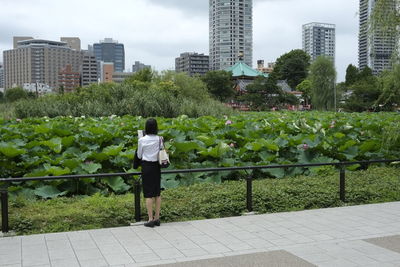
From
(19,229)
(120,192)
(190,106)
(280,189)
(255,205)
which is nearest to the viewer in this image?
(19,229)

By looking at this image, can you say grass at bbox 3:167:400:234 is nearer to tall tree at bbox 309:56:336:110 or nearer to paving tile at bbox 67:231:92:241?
paving tile at bbox 67:231:92:241

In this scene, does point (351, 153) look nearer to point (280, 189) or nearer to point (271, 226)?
point (280, 189)

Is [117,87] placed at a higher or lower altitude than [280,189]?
higher

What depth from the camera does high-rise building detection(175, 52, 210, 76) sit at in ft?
434

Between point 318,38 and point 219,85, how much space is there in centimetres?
8704

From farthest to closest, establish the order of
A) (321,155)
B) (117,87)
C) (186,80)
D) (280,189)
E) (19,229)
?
(186,80) → (117,87) → (321,155) → (280,189) → (19,229)

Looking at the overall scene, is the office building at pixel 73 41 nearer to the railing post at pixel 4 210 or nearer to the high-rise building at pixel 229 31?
the high-rise building at pixel 229 31

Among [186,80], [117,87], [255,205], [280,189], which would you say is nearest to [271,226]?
[255,205]

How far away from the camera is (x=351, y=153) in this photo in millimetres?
11789

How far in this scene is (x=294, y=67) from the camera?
3656 inches

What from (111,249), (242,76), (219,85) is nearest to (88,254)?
(111,249)

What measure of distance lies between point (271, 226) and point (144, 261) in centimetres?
223

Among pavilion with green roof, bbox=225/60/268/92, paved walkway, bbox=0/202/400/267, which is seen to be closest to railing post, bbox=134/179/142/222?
paved walkway, bbox=0/202/400/267

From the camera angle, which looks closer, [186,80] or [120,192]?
[120,192]
